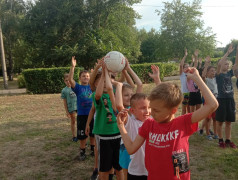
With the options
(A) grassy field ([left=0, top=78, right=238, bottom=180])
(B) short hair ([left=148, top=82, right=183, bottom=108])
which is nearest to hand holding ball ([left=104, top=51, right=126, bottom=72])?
(B) short hair ([left=148, top=82, right=183, bottom=108])

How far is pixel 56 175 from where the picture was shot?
156 inches

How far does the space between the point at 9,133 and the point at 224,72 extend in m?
6.37

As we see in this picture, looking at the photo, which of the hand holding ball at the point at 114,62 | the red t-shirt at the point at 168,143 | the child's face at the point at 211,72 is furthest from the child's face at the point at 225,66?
the red t-shirt at the point at 168,143

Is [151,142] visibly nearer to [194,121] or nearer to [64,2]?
[194,121]

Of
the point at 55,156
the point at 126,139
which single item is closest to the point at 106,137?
the point at 126,139

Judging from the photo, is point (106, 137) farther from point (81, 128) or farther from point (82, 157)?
point (82, 157)

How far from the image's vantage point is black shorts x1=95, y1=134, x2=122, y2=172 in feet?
10.0

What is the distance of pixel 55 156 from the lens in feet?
15.7

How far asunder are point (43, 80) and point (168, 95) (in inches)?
590

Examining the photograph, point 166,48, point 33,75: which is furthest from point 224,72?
point 166,48

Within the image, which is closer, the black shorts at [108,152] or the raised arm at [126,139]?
the raised arm at [126,139]

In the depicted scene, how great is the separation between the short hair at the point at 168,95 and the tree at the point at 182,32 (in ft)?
90.1

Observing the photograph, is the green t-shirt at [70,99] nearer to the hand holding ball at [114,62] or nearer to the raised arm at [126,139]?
the hand holding ball at [114,62]

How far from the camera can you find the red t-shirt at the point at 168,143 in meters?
1.66
